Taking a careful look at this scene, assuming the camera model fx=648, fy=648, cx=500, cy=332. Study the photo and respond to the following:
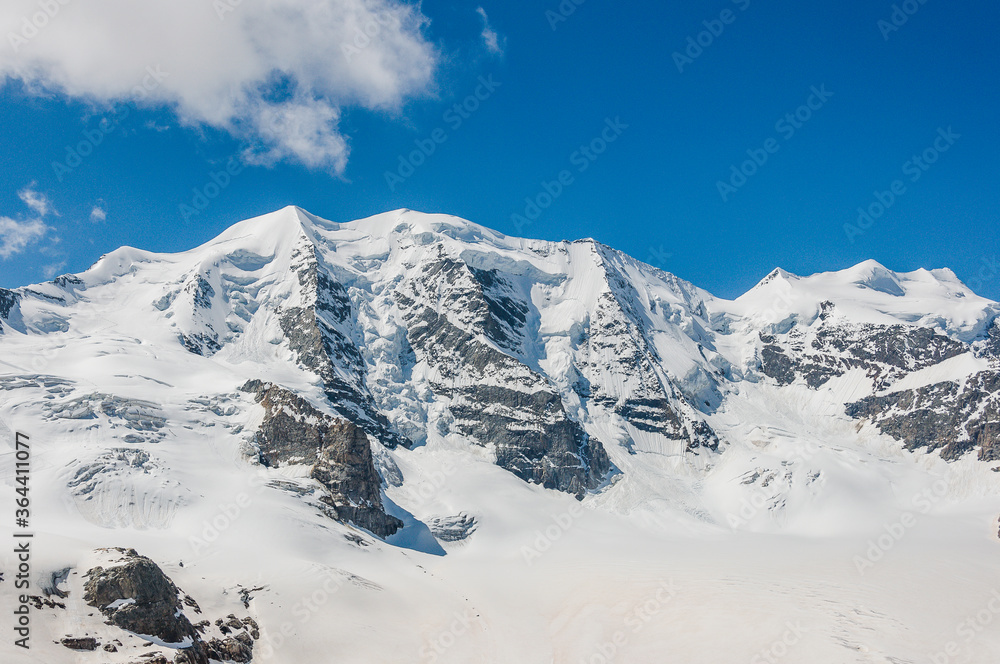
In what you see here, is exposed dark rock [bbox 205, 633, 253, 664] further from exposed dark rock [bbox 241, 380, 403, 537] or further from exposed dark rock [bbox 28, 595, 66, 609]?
exposed dark rock [bbox 241, 380, 403, 537]

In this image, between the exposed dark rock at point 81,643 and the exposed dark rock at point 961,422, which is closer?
the exposed dark rock at point 81,643

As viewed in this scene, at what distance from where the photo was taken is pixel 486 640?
70.4m

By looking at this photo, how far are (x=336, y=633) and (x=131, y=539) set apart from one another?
32.3 meters

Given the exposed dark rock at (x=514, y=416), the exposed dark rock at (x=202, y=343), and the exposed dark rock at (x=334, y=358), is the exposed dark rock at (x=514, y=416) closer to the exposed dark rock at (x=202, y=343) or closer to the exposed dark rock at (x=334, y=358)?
the exposed dark rock at (x=334, y=358)

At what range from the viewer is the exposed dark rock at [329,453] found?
383ft

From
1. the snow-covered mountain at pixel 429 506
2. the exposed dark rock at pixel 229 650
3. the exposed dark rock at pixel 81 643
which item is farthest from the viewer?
the snow-covered mountain at pixel 429 506

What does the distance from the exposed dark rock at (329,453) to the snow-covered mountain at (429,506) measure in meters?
0.53

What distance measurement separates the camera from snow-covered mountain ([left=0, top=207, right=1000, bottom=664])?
64.4m

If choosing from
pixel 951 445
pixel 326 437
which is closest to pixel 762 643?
pixel 326 437

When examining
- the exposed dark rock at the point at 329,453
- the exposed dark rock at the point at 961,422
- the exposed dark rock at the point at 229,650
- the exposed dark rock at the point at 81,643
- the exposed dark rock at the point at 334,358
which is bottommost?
the exposed dark rock at the point at 229,650

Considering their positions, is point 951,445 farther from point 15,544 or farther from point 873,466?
point 15,544

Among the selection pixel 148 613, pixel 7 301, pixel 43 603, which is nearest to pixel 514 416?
pixel 148 613

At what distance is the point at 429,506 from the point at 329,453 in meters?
27.2

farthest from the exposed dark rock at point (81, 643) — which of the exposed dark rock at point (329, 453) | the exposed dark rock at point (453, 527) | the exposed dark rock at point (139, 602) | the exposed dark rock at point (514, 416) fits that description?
the exposed dark rock at point (514, 416)
